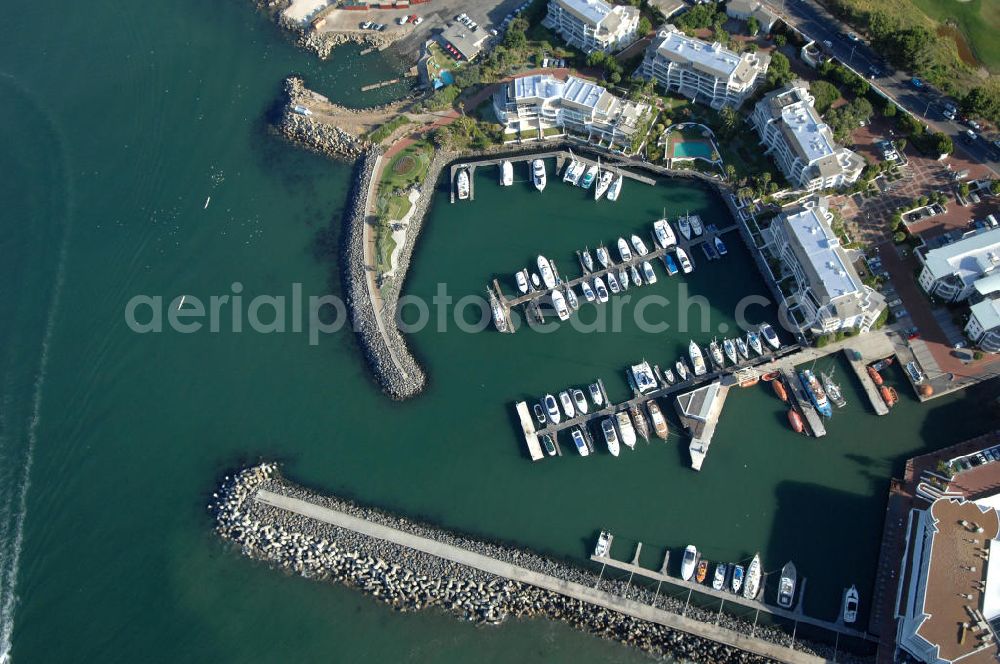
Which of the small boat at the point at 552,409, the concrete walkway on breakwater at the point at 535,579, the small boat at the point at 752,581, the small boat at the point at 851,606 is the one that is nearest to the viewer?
the small boat at the point at 851,606

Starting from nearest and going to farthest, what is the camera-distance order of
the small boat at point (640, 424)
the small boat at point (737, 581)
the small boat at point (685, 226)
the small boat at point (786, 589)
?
the small boat at point (786, 589) → the small boat at point (737, 581) → the small boat at point (640, 424) → the small boat at point (685, 226)

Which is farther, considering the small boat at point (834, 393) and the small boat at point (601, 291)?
the small boat at point (601, 291)

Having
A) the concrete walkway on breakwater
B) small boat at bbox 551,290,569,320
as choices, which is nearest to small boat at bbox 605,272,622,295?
small boat at bbox 551,290,569,320

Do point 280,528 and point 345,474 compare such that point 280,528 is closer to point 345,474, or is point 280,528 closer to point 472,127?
point 345,474

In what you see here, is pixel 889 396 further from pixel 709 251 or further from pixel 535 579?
pixel 535 579

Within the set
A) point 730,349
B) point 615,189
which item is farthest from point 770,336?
point 615,189

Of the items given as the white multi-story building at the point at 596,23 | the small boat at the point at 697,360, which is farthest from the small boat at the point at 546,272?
the white multi-story building at the point at 596,23

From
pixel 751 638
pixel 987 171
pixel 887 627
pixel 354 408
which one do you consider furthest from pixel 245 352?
pixel 987 171

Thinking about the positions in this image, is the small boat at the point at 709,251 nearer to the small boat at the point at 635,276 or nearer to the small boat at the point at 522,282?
the small boat at the point at 635,276
